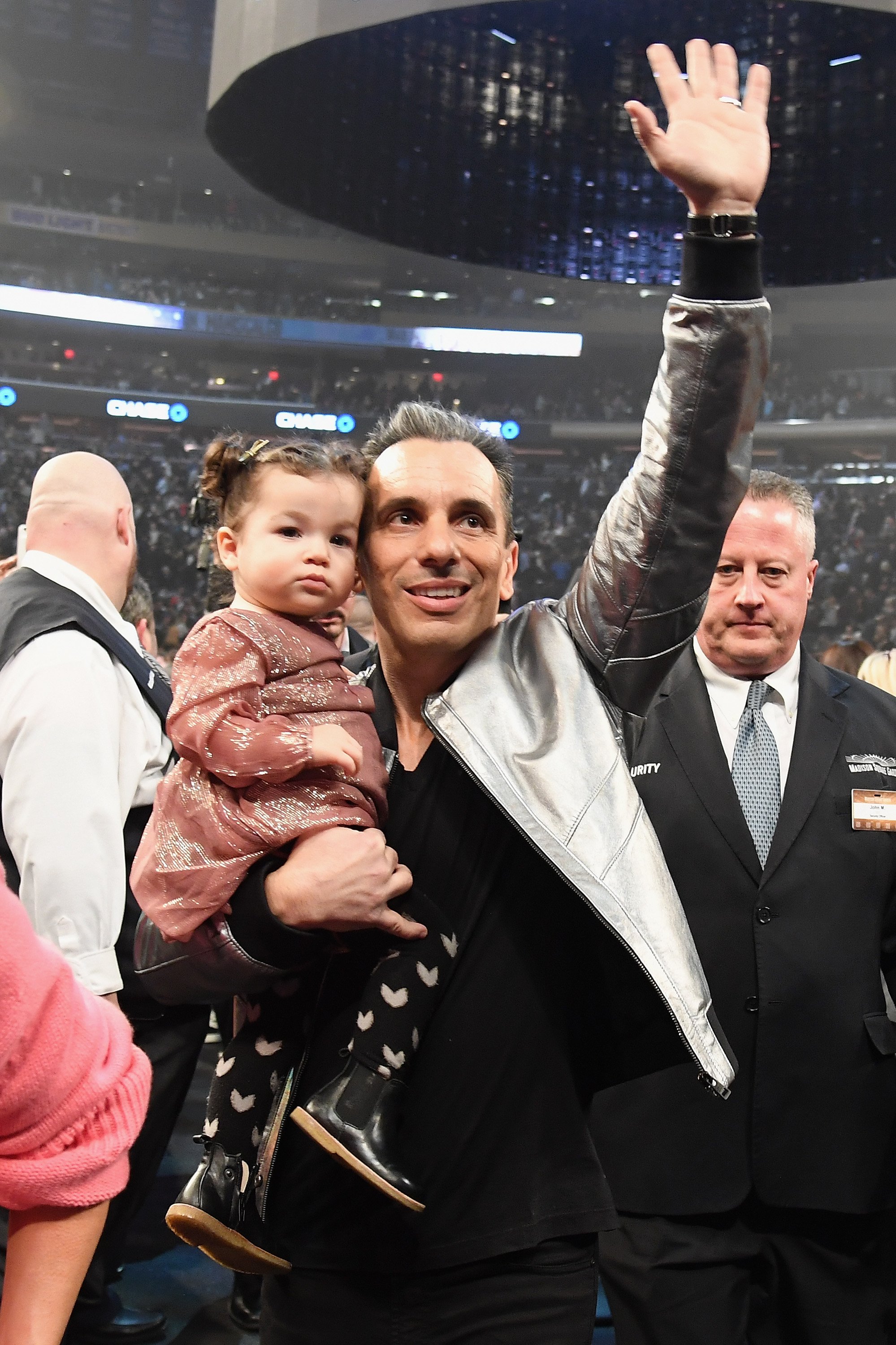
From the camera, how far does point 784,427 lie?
1888 centimetres

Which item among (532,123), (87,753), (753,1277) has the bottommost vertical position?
(753,1277)

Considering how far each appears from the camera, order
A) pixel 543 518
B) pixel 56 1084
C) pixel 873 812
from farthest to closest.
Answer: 1. pixel 543 518
2. pixel 873 812
3. pixel 56 1084

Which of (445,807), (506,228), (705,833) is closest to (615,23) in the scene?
(506,228)

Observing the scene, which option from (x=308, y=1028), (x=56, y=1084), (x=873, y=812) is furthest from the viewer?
(x=873, y=812)

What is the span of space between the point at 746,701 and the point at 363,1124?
54.6 inches

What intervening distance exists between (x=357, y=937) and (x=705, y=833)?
0.97 meters

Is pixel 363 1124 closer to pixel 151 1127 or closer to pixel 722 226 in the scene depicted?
pixel 722 226

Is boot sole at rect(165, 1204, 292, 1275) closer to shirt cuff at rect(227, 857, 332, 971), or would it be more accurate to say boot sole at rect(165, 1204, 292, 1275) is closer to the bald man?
shirt cuff at rect(227, 857, 332, 971)

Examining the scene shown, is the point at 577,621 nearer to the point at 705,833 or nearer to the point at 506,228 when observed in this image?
the point at 705,833

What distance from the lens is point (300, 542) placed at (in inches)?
67.1

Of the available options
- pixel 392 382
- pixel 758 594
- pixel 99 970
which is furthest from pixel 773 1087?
pixel 392 382

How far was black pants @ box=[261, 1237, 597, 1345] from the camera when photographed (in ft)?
4.62

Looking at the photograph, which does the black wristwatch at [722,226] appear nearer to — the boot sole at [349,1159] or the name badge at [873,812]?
the boot sole at [349,1159]

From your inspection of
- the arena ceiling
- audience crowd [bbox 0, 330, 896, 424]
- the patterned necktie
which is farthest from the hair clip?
audience crowd [bbox 0, 330, 896, 424]
